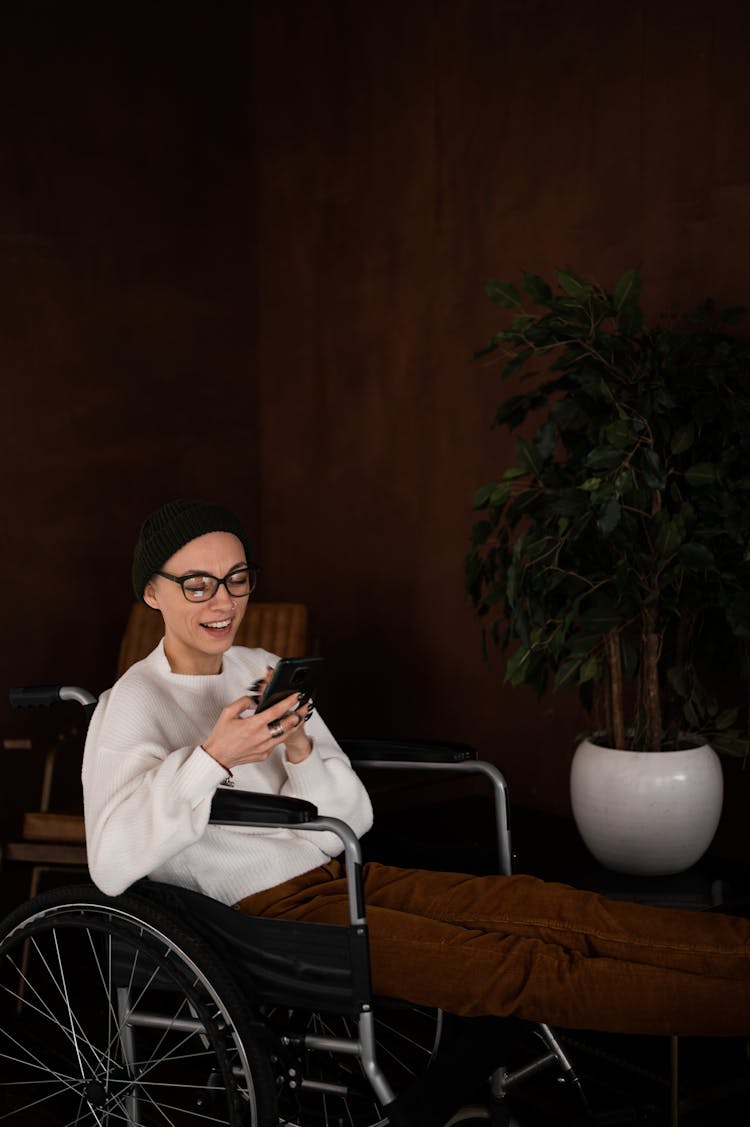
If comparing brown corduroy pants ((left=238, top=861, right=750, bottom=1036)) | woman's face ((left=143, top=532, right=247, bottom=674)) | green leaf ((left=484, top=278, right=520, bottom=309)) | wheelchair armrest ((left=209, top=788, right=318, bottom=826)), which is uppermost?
green leaf ((left=484, top=278, right=520, bottom=309))

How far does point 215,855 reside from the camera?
1.73 m

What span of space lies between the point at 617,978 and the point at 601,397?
104cm

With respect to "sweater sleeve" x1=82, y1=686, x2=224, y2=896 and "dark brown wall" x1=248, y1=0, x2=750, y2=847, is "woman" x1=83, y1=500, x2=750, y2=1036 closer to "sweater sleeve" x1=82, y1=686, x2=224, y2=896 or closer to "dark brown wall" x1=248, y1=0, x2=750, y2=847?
"sweater sleeve" x1=82, y1=686, x2=224, y2=896

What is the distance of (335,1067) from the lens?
201 centimetres

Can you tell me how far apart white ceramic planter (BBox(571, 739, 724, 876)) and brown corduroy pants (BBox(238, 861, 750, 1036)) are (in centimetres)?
47

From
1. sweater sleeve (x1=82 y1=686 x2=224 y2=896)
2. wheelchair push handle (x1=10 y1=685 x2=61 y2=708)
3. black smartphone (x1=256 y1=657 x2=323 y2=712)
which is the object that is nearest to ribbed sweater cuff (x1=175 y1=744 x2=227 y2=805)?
sweater sleeve (x1=82 y1=686 x2=224 y2=896)

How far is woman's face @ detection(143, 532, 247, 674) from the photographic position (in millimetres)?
1770

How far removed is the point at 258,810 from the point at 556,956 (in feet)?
1.42

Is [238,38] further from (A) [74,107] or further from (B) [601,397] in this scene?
(B) [601,397]

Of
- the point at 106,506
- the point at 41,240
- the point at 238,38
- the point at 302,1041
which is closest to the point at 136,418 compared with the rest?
the point at 106,506

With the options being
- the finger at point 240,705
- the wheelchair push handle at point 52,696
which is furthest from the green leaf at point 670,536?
the wheelchair push handle at point 52,696

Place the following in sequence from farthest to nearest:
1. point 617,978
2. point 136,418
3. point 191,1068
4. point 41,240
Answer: point 136,418 → point 41,240 → point 191,1068 → point 617,978

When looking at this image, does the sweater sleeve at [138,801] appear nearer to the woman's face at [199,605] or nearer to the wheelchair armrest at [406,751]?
the woman's face at [199,605]

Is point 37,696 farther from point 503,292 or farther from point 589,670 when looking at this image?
point 503,292
